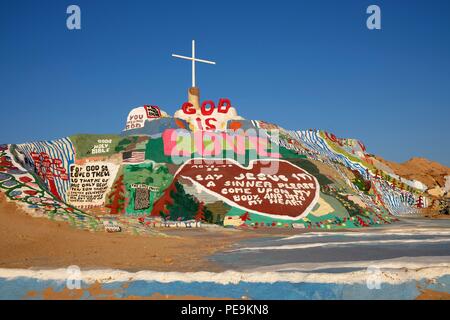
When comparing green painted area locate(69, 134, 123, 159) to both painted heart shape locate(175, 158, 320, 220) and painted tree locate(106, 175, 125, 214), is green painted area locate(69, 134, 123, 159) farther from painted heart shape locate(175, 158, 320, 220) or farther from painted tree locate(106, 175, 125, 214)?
painted heart shape locate(175, 158, 320, 220)

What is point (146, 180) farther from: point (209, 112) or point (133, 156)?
point (209, 112)

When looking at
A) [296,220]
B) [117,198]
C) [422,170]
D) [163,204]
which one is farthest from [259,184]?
[422,170]

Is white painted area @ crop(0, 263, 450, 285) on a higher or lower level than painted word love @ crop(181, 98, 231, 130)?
lower

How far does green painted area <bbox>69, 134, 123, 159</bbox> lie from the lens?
37.8 meters

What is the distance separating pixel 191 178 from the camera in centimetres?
3244

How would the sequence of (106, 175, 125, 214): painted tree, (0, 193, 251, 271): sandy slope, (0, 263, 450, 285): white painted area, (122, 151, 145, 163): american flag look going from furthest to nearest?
1. (122, 151, 145, 163): american flag
2. (106, 175, 125, 214): painted tree
3. (0, 193, 251, 271): sandy slope
4. (0, 263, 450, 285): white painted area

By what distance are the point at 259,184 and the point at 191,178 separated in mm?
5198

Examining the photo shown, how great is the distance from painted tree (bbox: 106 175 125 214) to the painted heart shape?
14.7 feet

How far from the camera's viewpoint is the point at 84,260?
538 inches

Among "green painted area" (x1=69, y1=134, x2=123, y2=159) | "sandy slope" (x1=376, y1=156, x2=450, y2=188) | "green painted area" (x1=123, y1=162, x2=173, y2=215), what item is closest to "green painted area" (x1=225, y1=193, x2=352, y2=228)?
"green painted area" (x1=123, y1=162, x2=173, y2=215)
